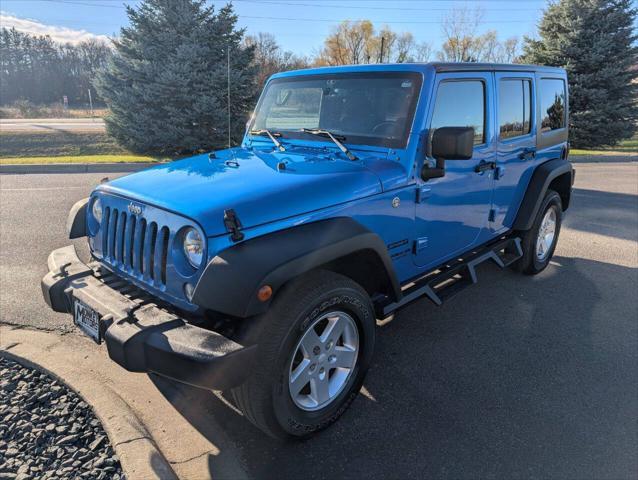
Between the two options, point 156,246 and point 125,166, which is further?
point 125,166

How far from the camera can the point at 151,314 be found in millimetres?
2332

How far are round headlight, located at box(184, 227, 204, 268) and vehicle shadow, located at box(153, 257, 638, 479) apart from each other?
1.06m

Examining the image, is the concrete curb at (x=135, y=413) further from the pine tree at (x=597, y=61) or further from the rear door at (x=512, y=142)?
the pine tree at (x=597, y=61)

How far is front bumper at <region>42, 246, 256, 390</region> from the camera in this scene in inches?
80.7

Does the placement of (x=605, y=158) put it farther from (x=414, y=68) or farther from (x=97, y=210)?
(x=97, y=210)

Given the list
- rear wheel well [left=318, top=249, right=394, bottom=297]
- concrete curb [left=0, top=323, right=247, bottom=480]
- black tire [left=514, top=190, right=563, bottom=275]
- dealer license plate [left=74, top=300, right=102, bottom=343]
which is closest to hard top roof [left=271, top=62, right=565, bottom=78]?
rear wheel well [left=318, top=249, right=394, bottom=297]

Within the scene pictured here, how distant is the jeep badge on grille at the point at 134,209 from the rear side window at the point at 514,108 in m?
3.06

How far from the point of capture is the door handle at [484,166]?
3695 mm

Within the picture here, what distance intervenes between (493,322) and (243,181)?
2662 millimetres

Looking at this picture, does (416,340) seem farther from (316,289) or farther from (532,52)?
(532,52)

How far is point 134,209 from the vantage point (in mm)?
2631

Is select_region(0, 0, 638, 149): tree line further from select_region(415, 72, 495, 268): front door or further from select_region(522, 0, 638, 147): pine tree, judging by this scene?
select_region(415, 72, 495, 268): front door

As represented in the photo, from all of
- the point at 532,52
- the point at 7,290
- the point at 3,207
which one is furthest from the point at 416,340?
the point at 532,52

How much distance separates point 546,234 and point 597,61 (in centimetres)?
1672
